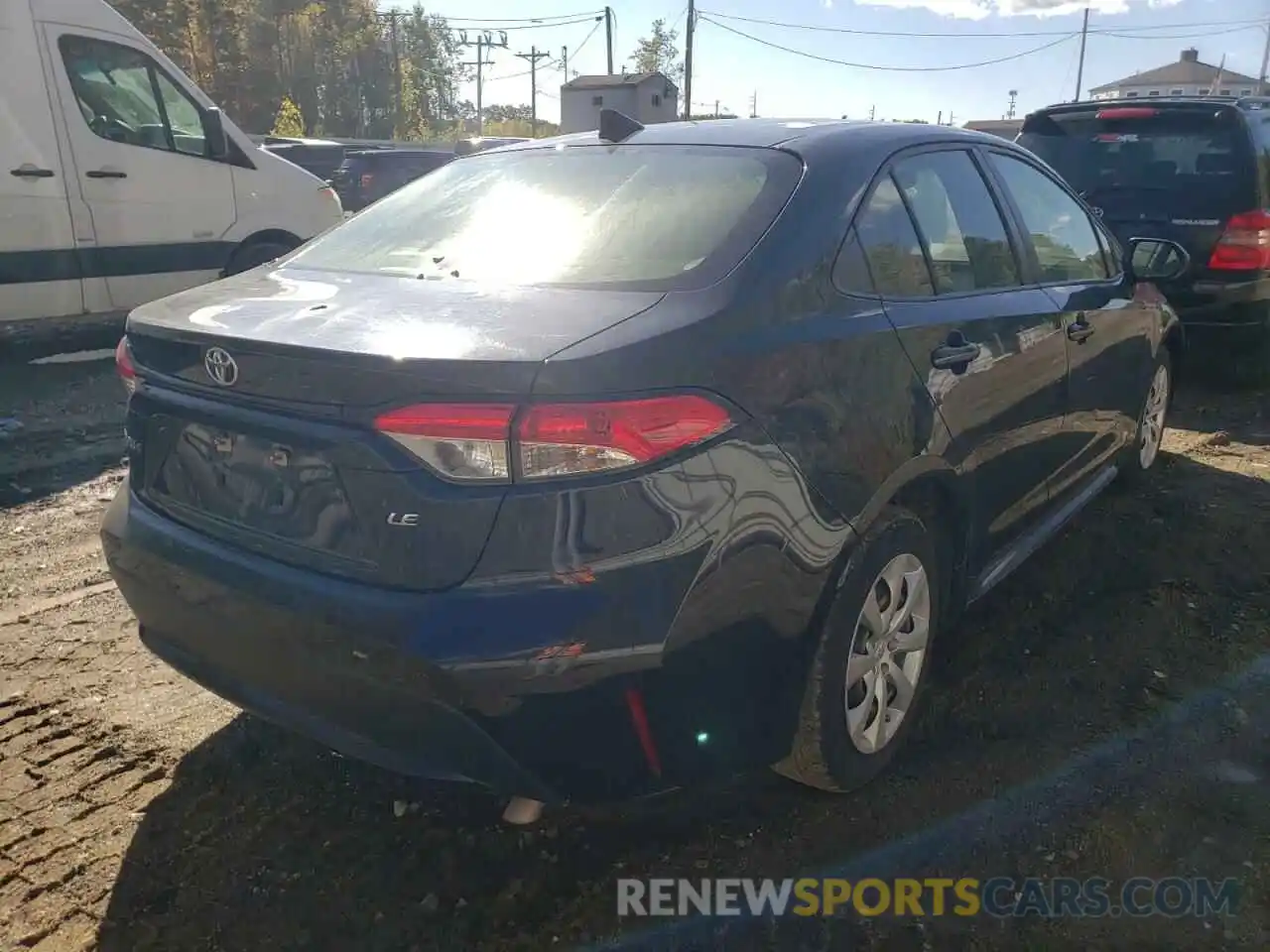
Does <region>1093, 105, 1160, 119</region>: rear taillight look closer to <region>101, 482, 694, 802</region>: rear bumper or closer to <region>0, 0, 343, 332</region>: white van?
<region>0, 0, 343, 332</region>: white van

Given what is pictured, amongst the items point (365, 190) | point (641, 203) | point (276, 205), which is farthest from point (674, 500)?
point (365, 190)

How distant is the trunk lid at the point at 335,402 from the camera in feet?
6.37

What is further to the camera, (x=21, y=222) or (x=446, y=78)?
(x=446, y=78)

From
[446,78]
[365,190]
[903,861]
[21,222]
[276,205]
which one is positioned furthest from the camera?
[446,78]

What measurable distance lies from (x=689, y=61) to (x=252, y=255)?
3540 centimetres

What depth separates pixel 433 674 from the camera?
76.1 inches

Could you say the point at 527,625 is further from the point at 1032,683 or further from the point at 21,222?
the point at 21,222

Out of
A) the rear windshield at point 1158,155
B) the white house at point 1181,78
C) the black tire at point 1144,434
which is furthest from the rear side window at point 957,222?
the white house at point 1181,78

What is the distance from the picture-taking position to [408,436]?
6.39 feet

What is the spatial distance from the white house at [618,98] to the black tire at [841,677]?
136 feet

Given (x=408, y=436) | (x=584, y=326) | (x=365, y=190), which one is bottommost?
(x=365, y=190)

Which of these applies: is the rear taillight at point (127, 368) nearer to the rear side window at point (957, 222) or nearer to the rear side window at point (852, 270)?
the rear side window at point (852, 270)

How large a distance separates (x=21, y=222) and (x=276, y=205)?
1914 millimetres

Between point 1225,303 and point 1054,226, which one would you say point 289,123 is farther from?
point 1054,226
